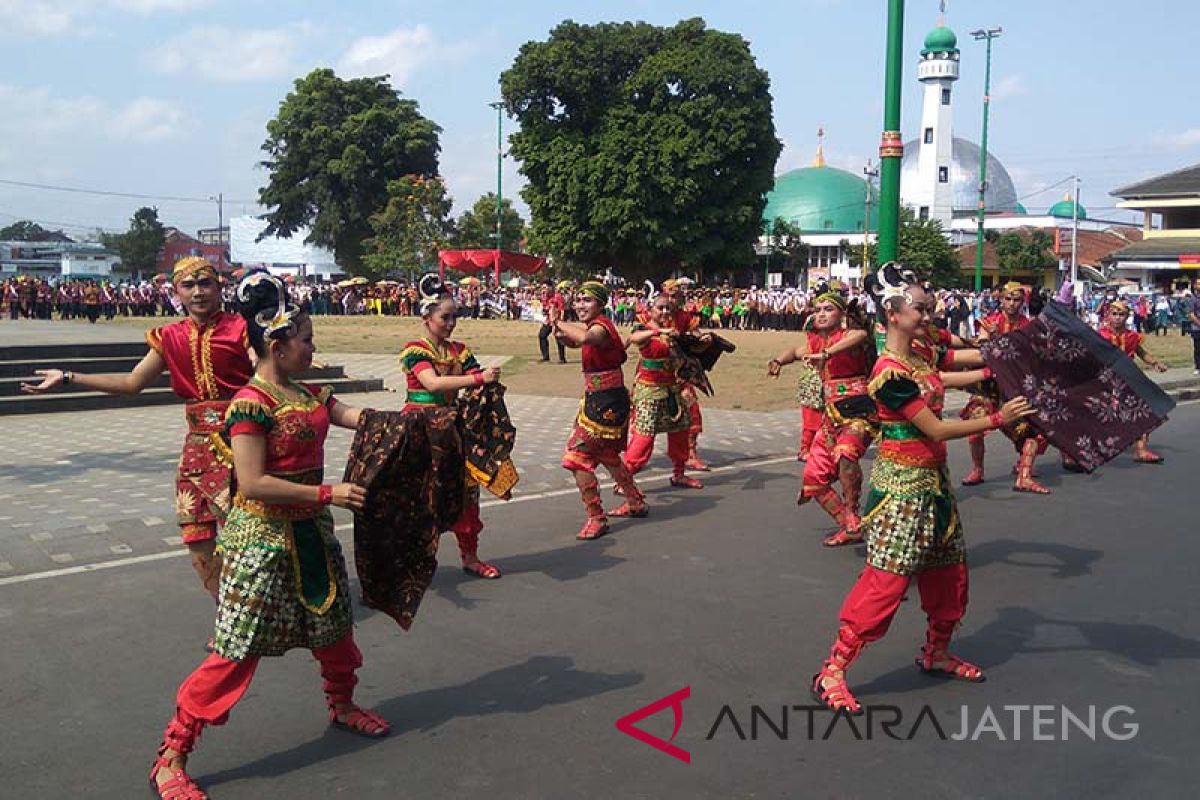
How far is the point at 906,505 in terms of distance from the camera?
475 centimetres

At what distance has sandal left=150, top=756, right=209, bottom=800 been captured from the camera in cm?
389

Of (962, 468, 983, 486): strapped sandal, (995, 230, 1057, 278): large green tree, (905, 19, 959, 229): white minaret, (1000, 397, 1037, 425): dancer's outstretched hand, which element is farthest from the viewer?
(905, 19, 959, 229): white minaret

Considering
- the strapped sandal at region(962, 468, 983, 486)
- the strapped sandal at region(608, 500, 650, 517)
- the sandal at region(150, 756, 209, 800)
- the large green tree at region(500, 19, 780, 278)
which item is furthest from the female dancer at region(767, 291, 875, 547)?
the large green tree at region(500, 19, 780, 278)

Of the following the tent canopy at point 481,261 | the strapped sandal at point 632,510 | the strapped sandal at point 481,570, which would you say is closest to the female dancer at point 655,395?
the strapped sandal at point 632,510

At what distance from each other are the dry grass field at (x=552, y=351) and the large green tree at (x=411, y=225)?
1102cm

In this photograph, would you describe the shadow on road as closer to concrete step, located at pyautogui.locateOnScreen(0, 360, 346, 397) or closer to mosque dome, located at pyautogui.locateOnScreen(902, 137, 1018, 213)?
concrete step, located at pyautogui.locateOnScreen(0, 360, 346, 397)

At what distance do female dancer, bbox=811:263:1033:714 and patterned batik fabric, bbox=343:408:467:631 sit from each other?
182cm

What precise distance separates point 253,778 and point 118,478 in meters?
6.62

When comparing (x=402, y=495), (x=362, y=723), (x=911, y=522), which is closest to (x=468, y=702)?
(x=362, y=723)

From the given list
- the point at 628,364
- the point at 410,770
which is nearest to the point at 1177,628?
the point at 410,770

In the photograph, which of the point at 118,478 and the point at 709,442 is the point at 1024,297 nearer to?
the point at 709,442

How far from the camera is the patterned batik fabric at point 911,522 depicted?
15.4ft

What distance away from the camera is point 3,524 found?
26.5 feet

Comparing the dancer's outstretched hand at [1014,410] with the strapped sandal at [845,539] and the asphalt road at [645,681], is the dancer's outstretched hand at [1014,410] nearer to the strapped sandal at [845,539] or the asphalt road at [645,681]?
the asphalt road at [645,681]
